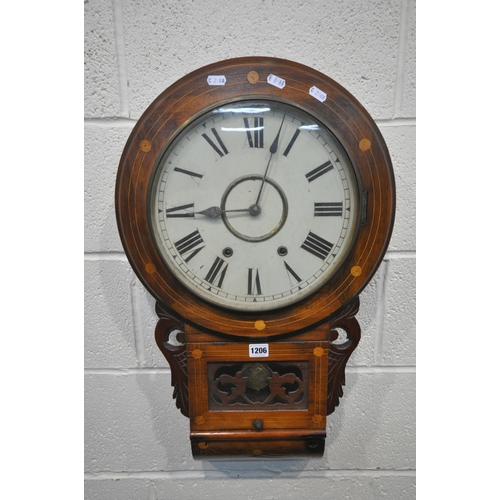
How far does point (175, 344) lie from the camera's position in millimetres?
832

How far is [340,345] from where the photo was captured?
0.79 m

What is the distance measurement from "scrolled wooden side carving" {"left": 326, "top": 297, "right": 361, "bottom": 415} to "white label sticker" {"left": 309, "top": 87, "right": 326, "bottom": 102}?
A: 352 mm

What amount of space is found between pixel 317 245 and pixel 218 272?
0.58 feet

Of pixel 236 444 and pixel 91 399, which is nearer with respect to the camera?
pixel 236 444

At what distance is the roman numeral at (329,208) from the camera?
29.4 inches

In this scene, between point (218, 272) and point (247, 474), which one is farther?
point (247, 474)

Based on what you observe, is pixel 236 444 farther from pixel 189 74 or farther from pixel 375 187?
pixel 189 74

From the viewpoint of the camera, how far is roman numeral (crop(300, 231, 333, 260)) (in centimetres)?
75

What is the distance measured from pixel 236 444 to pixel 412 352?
388mm

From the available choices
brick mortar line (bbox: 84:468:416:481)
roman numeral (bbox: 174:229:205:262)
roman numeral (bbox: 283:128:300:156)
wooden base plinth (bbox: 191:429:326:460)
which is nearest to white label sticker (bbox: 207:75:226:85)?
roman numeral (bbox: 283:128:300:156)

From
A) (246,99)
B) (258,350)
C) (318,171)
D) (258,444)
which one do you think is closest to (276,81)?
(246,99)

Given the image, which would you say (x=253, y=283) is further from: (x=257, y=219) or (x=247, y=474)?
(x=247, y=474)

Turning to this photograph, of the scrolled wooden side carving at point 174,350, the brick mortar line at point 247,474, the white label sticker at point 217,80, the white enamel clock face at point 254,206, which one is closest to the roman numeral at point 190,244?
the white enamel clock face at point 254,206
